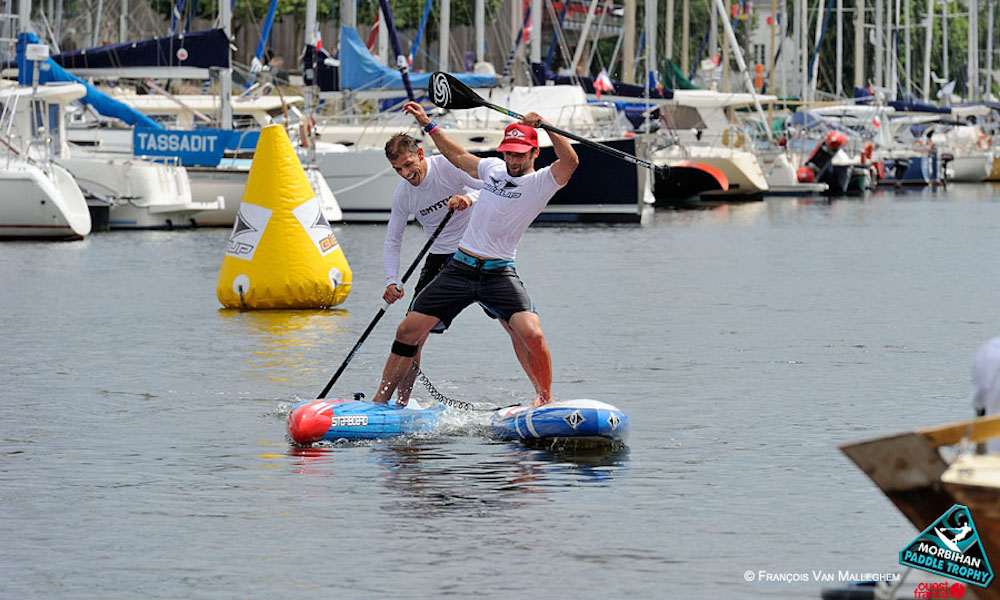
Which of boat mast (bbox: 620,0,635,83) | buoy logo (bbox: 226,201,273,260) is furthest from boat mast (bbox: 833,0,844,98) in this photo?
buoy logo (bbox: 226,201,273,260)

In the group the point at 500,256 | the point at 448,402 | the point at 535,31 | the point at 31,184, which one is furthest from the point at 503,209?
the point at 535,31

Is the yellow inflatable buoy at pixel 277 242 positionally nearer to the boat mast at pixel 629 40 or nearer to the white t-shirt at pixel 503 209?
the white t-shirt at pixel 503 209

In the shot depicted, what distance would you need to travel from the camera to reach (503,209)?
36.8ft

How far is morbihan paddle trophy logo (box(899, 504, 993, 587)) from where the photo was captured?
581 centimetres

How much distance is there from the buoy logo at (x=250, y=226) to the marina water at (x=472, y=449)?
A: 0.76 meters

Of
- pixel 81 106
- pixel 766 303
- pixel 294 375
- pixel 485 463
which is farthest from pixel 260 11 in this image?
pixel 485 463

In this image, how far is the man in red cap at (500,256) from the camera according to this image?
11.1m

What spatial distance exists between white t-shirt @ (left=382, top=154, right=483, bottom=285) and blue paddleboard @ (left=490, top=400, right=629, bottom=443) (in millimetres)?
1239

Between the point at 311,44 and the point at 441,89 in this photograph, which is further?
the point at 311,44

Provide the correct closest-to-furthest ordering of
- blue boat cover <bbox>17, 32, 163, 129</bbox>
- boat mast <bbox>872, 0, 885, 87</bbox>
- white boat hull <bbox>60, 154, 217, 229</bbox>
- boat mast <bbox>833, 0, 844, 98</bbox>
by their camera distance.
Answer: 1. blue boat cover <bbox>17, 32, 163, 129</bbox>
2. white boat hull <bbox>60, 154, 217, 229</bbox>
3. boat mast <bbox>872, 0, 885, 87</bbox>
4. boat mast <bbox>833, 0, 844, 98</bbox>

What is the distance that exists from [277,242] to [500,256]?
889 centimetres

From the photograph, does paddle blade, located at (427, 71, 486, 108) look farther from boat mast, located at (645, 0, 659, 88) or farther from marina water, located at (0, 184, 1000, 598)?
boat mast, located at (645, 0, 659, 88)

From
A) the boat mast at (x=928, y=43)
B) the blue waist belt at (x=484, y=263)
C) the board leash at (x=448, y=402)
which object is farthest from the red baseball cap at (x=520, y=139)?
the boat mast at (x=928, y=43)

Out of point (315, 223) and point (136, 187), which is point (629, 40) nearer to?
point (136, 187)
